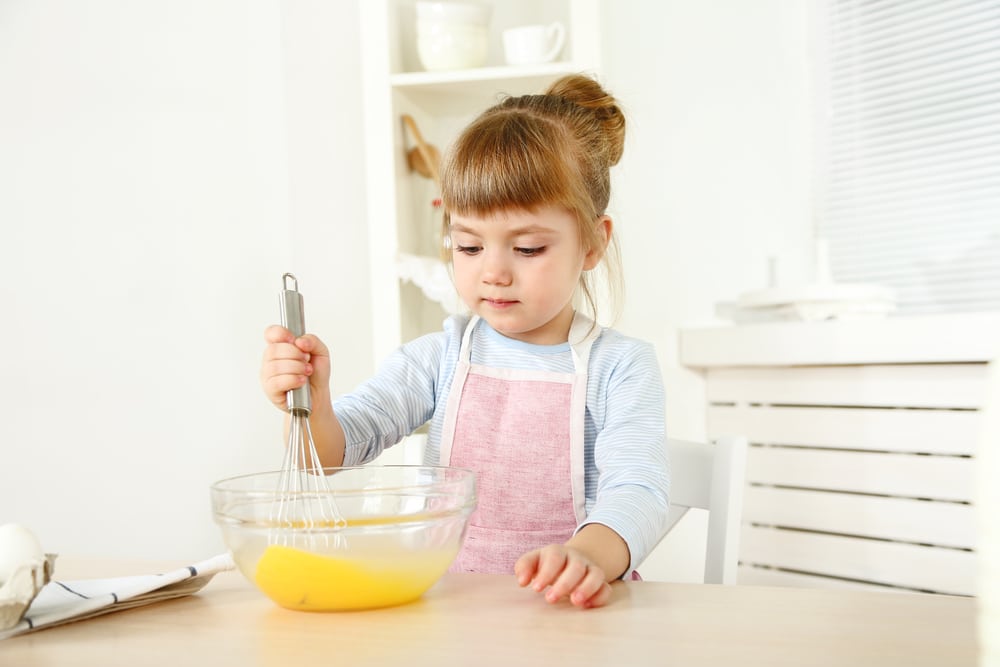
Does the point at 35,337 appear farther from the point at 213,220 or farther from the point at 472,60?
the point at 472,60

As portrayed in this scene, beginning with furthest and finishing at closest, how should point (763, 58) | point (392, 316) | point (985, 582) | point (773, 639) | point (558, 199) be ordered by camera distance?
point (763, 58) < point (392, 316) < point (558, 199) < point (773, 639) < point (985, 582)

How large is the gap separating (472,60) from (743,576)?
1.26 meters

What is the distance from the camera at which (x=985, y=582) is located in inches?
13.2

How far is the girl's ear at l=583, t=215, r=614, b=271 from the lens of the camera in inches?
44.9

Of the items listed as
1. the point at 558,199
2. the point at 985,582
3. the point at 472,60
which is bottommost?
the point at 985,582

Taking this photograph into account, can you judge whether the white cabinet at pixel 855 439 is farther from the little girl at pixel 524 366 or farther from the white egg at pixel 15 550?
the white egg at pixel 15 550

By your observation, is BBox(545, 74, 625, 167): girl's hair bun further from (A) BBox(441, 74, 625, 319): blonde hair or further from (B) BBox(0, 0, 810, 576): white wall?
(B) BBox(0, 0, 810, 576): white wall

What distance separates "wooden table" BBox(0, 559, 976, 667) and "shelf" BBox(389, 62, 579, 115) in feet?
4.20

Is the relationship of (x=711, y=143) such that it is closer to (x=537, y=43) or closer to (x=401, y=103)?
(x=537, y=43)

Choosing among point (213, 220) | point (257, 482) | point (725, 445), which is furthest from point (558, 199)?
point (213, 220)

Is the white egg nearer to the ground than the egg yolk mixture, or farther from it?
farther from it

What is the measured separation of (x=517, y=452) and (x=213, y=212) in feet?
3.94

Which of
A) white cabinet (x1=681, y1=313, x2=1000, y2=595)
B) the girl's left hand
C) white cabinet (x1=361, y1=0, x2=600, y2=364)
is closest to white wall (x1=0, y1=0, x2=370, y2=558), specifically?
white cabinet (x1=361, y1=0, x2=600, y2=364)

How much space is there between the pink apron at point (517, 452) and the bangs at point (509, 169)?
0.19 meters
